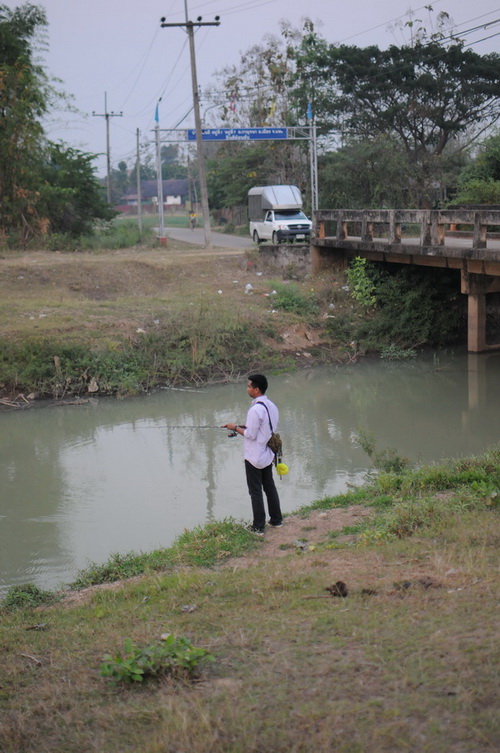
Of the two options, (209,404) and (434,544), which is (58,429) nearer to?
(209,404)

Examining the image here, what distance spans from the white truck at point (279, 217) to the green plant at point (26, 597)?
75.0 ft

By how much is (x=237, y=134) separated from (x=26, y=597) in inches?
1061

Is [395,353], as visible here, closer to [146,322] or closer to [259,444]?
[146,322]

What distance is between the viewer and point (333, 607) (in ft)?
18.3

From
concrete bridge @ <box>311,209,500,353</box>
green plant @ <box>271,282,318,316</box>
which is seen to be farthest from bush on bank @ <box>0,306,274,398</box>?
concrete bridge @ <box>311,209,500,353</box>

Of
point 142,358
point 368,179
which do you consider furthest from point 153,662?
point 368,179

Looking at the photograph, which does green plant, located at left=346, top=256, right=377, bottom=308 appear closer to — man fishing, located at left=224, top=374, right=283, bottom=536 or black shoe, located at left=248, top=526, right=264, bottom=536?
man fishing, located at left=224, top=374, right=283, bottom=536

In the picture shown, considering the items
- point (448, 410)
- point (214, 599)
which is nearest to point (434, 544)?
point (214, 599)

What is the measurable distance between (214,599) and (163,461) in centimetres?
715

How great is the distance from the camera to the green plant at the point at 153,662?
4.55 meters

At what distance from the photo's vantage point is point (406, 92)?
41500 millimetres

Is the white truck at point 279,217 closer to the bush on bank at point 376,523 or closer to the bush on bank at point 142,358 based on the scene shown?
the bush on bank at point 142,358

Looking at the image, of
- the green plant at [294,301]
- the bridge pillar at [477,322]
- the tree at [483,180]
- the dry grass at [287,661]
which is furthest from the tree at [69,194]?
the dry grass at [287,661]

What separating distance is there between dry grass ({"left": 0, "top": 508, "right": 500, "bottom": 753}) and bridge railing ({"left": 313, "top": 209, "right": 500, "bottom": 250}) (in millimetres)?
12265
